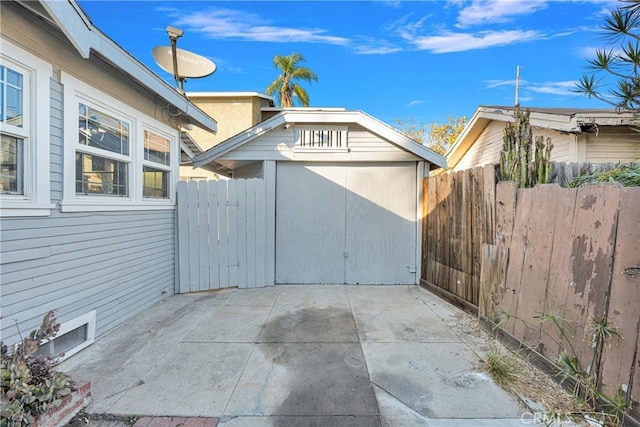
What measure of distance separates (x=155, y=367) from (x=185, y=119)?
4.25m

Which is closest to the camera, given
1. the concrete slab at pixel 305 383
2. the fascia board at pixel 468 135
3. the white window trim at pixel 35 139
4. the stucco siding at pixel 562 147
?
the concrete slab at pixel 305 383

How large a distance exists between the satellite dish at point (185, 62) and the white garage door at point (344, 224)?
2512 mm

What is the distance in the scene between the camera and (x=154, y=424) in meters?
2.07

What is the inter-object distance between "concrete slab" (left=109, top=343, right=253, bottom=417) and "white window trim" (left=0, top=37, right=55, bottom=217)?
73.0 inches

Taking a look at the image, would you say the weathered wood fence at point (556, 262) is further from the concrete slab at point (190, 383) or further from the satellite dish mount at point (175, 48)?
the satellite dish mount at point (175, 48)

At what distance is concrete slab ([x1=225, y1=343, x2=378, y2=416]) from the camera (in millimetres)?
2221

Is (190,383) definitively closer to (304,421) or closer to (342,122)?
(304,421)

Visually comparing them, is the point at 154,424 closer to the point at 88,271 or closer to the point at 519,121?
the point at 88,271

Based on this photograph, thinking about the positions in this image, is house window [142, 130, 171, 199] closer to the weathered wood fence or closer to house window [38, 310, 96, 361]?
house window [38, 310, 96, 361]

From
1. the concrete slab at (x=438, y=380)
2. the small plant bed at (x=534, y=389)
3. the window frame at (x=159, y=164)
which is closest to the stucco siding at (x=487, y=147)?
the small plant bed at (x=534, y=389)

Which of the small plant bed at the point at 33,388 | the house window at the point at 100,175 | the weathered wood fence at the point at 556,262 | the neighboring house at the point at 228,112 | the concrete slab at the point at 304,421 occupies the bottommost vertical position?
the concrete slab at the point at 304,421

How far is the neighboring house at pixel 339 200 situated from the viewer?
5625mm

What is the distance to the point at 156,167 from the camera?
15.5 ft

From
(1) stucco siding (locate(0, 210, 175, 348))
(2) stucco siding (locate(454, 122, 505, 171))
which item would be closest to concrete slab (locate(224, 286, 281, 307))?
(1) stucco siding (locate(0, 210, 175, 348))
